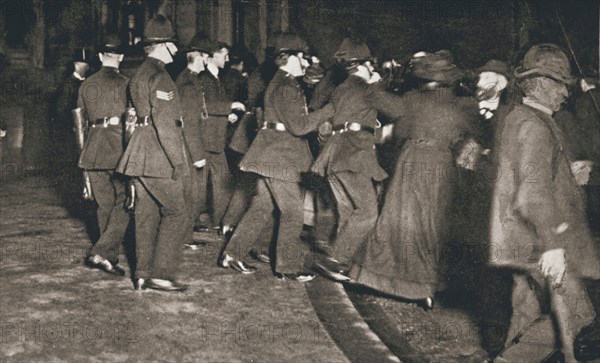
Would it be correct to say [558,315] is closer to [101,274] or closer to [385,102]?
[385,102]

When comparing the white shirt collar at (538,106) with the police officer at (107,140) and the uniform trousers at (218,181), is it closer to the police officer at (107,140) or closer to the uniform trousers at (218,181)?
the police officer at (107,140)

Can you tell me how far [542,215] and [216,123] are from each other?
16.0ft

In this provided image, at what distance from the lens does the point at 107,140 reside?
668cm

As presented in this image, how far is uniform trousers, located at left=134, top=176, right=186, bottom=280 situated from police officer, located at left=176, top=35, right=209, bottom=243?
48cm

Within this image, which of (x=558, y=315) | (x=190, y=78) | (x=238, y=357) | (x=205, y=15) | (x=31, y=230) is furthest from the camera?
(x=205, y=15)

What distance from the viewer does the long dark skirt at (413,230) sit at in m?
5.91

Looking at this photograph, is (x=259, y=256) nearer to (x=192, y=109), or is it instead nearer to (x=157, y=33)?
(x=192, y=109)

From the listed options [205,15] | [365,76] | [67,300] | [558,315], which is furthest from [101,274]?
[205,15]

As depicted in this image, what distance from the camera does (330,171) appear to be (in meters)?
6.30

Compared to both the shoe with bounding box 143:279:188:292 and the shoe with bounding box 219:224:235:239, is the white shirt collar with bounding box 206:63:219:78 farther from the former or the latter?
the shoe with bounding box 143:279:188:292

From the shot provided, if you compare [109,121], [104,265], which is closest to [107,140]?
[109,121]

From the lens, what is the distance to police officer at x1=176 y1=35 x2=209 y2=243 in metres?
6.69

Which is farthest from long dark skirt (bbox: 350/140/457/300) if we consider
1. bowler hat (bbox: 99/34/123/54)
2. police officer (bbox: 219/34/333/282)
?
bowler hat (bbox: 99/34/123/54)

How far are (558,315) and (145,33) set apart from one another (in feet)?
12.3
